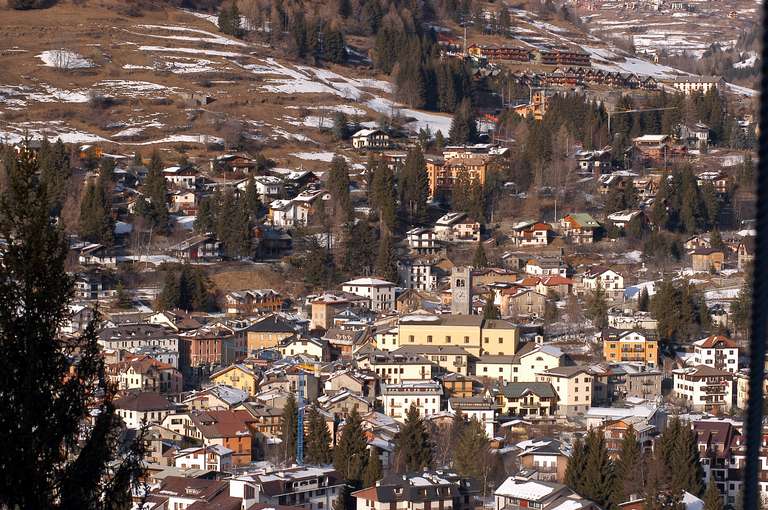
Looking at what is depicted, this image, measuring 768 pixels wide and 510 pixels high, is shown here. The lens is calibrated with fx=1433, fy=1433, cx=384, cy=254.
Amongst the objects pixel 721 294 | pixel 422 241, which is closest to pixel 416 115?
pixel 422 241

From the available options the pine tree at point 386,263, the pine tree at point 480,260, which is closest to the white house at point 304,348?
the pine tree at point 386,263

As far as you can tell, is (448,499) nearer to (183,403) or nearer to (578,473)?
(578,473)

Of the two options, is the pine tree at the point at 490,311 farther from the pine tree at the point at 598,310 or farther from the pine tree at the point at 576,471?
the pine tree at the point at 576,471

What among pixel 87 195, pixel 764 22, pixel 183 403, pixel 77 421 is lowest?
pixel 183 403

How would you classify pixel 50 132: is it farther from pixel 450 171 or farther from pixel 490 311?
pixel 490 311

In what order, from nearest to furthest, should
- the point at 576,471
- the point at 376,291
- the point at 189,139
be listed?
1. the point at 576,471
2. the point at 376,291
3. the point at 189,139

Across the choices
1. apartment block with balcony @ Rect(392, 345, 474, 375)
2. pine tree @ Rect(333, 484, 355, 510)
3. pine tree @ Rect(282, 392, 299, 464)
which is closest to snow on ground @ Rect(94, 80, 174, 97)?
apartment block with balcony @ Rect(392, 345, 474, 375)

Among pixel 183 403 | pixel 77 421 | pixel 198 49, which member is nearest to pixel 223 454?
pixel 183 403
